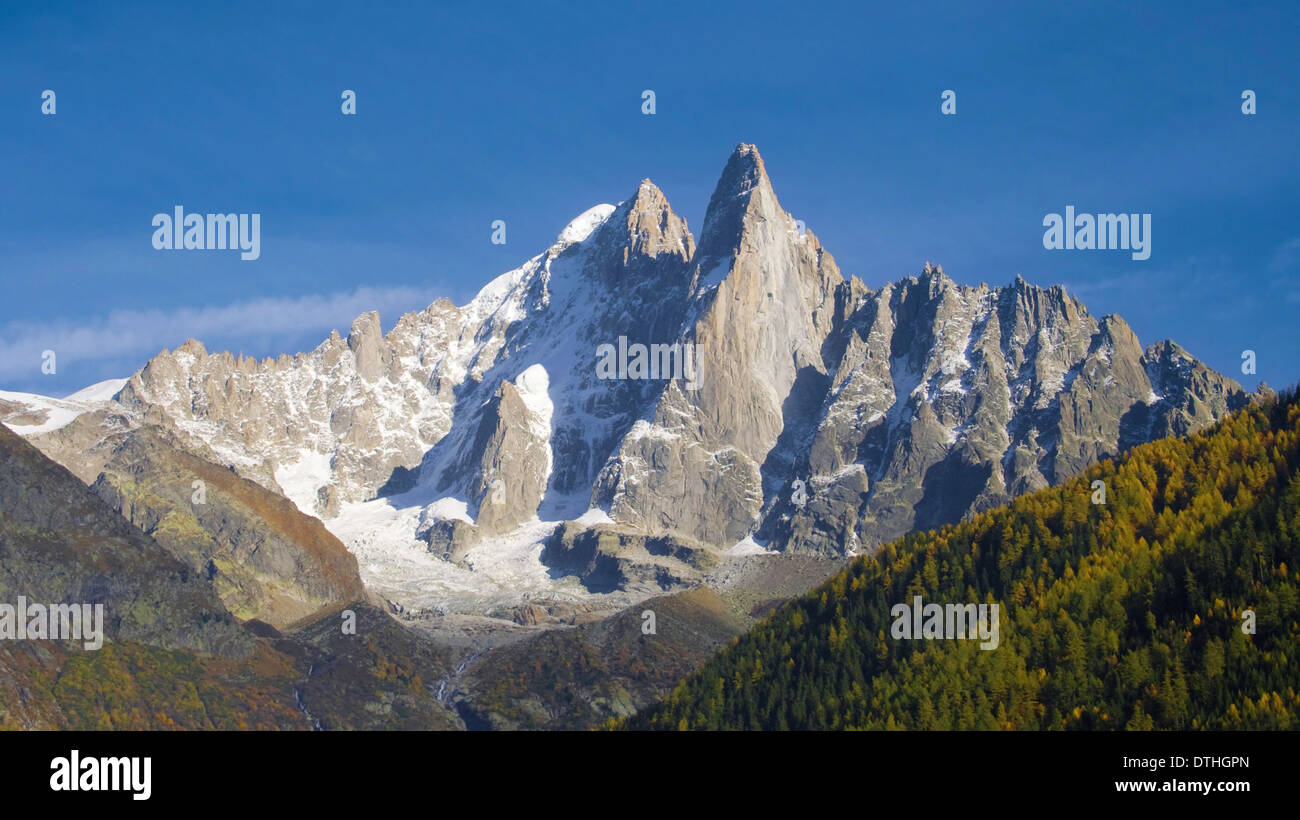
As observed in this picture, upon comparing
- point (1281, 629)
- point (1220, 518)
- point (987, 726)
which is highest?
point (1220, 518)

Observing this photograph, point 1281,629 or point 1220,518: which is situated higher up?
point 1220,518

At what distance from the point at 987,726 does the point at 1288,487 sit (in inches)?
2078
